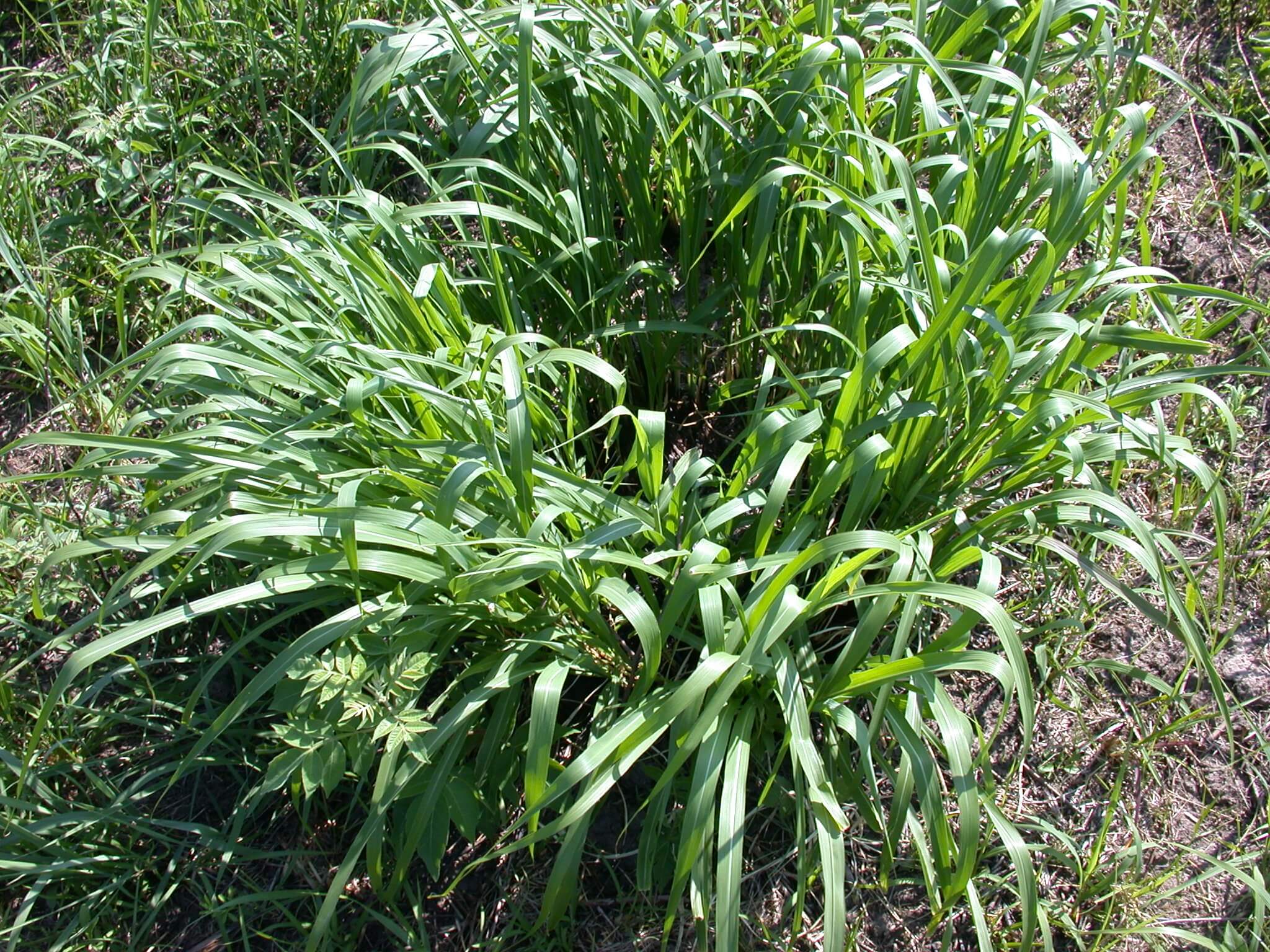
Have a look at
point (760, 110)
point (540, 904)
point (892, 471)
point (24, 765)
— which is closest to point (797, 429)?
point (892, 471)

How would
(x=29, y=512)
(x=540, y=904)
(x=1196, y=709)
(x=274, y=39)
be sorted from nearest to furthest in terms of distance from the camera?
(x=540, y=904)
(x=1196, y=709)
(x=29, y=512)
(x=274, y=39)

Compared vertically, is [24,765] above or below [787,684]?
below

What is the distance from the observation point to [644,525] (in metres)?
1.49

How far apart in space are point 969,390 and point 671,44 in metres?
0.95

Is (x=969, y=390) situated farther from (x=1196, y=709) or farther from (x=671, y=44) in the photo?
(x=671, y=44)

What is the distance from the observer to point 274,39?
251 cm

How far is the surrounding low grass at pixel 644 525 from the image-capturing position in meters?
1.41

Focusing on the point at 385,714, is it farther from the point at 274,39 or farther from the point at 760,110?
the point at 274,39

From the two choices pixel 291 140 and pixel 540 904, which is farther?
pixel 291 140

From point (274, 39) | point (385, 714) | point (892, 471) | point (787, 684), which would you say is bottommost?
point (385, 714)

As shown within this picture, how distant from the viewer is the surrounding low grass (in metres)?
1.41

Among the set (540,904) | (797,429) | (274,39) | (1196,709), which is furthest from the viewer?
(274,39)

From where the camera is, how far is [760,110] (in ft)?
6.25

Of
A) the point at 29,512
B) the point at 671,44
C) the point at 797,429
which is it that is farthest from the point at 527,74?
the point at 29,512
